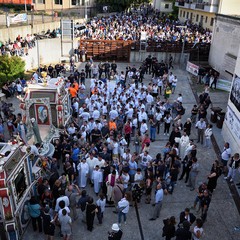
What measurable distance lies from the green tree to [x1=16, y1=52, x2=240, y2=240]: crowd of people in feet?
19.4

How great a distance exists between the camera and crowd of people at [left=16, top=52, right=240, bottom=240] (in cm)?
901

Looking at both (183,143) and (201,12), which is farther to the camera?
(201,12)

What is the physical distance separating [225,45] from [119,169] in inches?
742

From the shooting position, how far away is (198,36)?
106 ft

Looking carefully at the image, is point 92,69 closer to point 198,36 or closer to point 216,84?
point 216,84

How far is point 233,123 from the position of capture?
47.1 feet

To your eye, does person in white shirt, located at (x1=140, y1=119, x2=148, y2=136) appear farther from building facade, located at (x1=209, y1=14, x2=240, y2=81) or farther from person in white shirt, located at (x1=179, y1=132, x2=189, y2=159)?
building facade, located at (x1=209, y1=14, x2=240, y2=81)

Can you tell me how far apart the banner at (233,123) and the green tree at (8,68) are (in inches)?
549

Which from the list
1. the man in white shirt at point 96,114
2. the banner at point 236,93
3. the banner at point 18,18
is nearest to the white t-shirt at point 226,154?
the banner at point 236,93

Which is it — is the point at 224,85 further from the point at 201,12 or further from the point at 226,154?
the point at 201,12

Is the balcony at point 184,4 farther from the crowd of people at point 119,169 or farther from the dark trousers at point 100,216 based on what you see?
the dark trousers at point 100,216

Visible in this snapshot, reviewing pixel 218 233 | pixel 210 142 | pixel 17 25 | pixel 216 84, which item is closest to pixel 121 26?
pixel 17 25

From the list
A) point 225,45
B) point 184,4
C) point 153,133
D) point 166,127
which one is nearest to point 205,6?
point 184,4

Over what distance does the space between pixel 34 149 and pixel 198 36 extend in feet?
85.3
